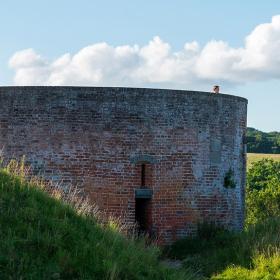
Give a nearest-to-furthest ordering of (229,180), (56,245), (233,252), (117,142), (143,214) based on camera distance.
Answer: (56,245) → (233,252) → (117,142) → (143,214) → (229,180)

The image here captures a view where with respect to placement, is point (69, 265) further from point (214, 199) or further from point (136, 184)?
point (214, 199)

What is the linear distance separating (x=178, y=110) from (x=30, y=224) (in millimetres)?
6094

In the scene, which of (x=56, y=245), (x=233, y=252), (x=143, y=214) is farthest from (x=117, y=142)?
(x=56, y=245)

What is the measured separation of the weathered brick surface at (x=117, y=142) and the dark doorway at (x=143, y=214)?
0.15 m

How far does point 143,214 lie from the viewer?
12930 mm

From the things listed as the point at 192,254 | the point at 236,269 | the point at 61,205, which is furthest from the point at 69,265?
the point at 192,254

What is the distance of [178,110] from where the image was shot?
1289 centimetres

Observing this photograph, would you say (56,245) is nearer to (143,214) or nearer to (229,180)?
(143,214)

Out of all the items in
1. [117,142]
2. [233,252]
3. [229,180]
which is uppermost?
[117,142]

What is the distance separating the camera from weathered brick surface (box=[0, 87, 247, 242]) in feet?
41.2

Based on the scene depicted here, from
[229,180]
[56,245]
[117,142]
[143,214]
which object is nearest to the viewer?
[56,245]

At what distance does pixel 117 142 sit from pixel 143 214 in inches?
70.0

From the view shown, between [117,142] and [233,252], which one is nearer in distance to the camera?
[233,252]

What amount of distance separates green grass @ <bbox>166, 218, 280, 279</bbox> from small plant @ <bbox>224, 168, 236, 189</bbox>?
135 centimetres
